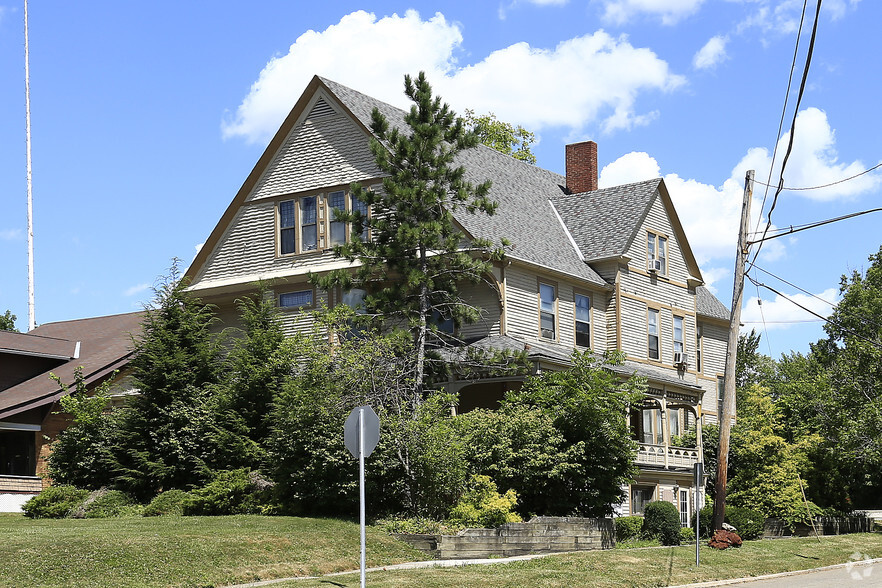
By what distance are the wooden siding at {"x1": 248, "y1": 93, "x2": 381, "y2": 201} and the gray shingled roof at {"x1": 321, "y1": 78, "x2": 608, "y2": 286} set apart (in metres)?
0.88

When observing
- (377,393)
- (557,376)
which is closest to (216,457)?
(377,393)

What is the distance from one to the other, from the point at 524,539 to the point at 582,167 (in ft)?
78.5

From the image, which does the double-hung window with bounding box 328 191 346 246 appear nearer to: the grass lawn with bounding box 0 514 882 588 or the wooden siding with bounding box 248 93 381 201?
the wooden siding with bounding box 248 93 381 201

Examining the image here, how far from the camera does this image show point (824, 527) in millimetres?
37750

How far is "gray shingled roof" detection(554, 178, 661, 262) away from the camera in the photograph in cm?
3988

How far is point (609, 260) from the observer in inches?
1550

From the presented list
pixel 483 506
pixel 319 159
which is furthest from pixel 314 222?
pixel 483 506

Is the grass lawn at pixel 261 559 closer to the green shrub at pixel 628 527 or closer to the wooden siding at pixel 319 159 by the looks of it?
the green shrub at pixel 628 527

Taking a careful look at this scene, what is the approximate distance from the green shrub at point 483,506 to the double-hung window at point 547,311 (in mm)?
10382

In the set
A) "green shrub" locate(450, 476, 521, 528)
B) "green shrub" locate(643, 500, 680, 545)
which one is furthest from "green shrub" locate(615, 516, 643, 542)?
"green shrub" locate(450, 476, 521, 528)

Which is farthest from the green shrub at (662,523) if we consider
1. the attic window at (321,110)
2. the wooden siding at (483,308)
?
the attic window at (321,110)

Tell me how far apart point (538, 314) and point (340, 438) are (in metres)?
13.0

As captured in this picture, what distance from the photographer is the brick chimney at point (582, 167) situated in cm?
4538

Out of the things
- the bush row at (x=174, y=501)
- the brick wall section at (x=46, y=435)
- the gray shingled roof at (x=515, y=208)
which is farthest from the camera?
the brick wall section at (x=46, y=435)
